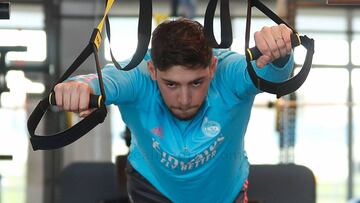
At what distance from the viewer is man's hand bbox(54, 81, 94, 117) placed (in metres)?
1.62

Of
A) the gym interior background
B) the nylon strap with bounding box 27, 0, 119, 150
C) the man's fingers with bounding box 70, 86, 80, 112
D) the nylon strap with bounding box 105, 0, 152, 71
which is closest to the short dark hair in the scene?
the nylon strap with bounding box 105, 0, 152, 71

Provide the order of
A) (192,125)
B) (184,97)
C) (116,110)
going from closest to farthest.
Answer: (184,97) → (192,125) → (116,110)

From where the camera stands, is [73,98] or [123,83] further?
[123,83]

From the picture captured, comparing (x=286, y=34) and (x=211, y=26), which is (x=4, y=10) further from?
(x=286, y=34)

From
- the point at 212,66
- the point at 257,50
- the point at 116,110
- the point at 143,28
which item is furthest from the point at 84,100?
the point at 116,110

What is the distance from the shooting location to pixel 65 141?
1.71 m

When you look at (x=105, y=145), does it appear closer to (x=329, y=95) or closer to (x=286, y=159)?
(x=286, y=159)

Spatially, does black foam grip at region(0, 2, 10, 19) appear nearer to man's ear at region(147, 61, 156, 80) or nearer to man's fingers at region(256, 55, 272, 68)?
man's ear at region(147, 61, 156, 80)

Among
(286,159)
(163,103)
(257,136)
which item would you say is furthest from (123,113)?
(257,136)

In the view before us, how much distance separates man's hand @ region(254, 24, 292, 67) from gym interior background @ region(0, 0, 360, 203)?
4185mm

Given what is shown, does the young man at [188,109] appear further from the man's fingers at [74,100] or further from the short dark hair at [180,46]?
the man's fingers at [74,100]

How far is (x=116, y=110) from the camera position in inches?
270

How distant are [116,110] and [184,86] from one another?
496 cm

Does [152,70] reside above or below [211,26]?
below
